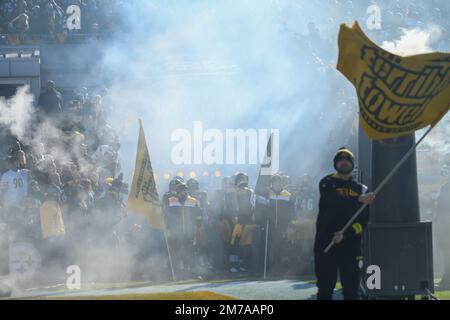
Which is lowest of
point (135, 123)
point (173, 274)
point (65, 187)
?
point (173, 274)

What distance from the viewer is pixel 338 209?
9.34m

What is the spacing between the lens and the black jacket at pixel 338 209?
9320 millimetres

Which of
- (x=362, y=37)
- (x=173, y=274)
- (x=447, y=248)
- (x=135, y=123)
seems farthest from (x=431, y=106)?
(x=135, y=123)

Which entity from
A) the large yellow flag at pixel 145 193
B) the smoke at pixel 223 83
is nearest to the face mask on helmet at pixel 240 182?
the large yellow flag at pixel 145 193

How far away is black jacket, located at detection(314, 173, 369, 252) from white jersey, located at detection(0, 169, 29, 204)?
6.05 meters

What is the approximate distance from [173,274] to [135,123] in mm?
6525

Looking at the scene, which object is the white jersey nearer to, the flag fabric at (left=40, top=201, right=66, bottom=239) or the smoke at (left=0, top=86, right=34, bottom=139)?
the flag fabric at (left=40, top=201, right=66, bottom=239)

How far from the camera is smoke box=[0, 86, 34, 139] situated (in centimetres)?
1881

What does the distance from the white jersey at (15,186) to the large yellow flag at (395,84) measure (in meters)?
6.28

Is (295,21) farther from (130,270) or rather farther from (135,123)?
(130,270)

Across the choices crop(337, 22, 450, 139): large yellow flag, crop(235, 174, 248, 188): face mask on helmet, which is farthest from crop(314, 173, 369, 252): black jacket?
crop(235, 174, 248, 188): face mask on helmet

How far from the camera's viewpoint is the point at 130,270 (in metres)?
15.3

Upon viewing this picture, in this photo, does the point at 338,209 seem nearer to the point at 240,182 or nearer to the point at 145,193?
the point at 145,193

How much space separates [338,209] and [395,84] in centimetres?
127
